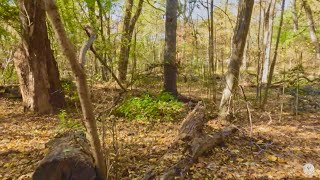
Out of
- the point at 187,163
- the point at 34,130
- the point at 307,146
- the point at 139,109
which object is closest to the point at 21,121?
the point at 34,130

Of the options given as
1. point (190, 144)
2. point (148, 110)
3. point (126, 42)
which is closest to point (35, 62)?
point (148, 110)

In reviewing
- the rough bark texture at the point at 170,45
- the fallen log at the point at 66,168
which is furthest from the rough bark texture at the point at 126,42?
the fallen log at the point at 66,168

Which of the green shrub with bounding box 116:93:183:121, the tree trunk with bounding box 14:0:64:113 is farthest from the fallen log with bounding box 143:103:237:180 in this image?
the tree trunk with bounding box 14:0:64:113

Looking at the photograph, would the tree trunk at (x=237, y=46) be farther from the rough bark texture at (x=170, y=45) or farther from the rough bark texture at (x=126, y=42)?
the rough bark texture at (x=126, y=42)

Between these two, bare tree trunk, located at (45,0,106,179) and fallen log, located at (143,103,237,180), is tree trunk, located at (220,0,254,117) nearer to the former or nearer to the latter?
fallen log, located at (143,103,237,180)

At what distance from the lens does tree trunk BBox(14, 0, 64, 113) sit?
21.7 feet

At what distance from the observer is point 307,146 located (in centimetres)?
534

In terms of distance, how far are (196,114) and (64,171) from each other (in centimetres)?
285

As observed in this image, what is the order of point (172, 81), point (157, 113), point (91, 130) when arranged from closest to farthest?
point (91, 130)
point (157, 113)
point (172, 81)

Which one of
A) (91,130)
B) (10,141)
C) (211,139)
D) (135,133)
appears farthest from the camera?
(135,133)

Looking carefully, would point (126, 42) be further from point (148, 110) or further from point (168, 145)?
point (168, 145)

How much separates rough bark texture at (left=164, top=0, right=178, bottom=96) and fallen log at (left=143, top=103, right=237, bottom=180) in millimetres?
3328

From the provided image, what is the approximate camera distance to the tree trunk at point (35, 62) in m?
6.60

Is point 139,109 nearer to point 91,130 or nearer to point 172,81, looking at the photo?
point 172,81
